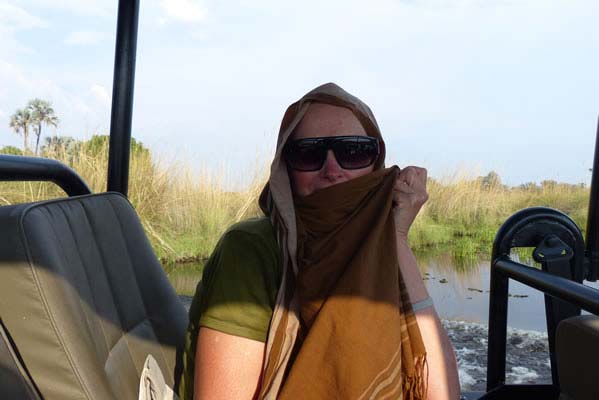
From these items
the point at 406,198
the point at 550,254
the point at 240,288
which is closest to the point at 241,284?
the point at 240,288

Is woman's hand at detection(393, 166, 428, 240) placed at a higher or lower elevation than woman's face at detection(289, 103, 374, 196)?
lower

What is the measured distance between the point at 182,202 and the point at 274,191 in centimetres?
371

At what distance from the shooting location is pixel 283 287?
1309mm

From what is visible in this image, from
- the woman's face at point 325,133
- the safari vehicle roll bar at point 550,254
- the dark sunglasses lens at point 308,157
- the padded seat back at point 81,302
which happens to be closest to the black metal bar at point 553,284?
the safari vehicle roll bar at point 550,254

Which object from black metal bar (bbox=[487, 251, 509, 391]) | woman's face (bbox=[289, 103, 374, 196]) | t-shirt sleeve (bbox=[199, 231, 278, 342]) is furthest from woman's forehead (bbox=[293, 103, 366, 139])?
black metal bar (bbox=[487, 251, 509, 391])

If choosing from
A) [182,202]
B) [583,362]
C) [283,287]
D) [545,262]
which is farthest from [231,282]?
[182,202]

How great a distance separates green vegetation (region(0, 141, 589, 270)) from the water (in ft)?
0.56

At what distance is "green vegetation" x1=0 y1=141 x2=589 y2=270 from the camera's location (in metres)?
4.11

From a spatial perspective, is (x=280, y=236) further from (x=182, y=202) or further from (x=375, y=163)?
(x=182, y=202)

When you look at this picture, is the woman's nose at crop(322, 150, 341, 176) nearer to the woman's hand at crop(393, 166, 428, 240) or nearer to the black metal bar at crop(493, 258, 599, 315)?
the woman's hand at crop(393, 166, 428, 240)

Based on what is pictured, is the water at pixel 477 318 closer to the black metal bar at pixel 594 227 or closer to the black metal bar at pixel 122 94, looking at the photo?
the black metal bar at pixel 594 227

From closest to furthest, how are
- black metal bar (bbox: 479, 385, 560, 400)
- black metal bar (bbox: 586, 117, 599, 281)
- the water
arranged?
1. black metal bar (bbox: 586, 117, 599, 281)
2. black metal bar (bbox: 479, 385, 560, 400)
3. the water

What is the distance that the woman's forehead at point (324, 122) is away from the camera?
1.46m

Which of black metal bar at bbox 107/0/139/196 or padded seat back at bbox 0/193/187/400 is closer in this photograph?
padded seat back at bbox 0/193/187/400
